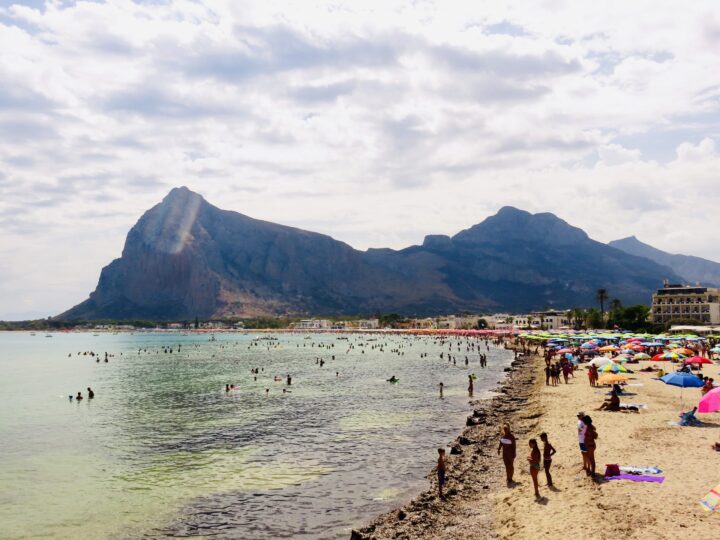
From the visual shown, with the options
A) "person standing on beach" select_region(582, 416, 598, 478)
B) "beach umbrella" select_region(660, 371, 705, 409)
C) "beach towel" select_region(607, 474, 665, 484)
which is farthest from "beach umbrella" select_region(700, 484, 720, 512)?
"beach umbrella" select_region(660, 371, 705, 409)

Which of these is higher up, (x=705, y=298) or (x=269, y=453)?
(x=705, y=298)

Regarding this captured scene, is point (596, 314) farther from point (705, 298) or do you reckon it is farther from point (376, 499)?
point (376, 499)

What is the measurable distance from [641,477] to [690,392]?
23089 mm

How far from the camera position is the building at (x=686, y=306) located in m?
138

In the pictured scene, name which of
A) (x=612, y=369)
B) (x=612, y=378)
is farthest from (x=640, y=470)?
(x=612, y=369)

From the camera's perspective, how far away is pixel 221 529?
1673cm

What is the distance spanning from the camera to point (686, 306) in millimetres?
142875

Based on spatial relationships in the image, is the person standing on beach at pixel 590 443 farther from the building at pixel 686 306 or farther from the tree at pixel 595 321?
the building at pixel 686 306

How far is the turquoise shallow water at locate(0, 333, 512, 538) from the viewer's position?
17.9m

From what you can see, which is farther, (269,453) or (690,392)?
(690,392)

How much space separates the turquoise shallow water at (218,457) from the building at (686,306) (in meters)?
113

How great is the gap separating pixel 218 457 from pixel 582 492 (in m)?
16.9

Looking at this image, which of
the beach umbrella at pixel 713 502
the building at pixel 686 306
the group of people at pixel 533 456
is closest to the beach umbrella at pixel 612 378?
the group of people at pixel 533 456

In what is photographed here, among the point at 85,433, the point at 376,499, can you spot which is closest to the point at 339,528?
the point at 376,499
